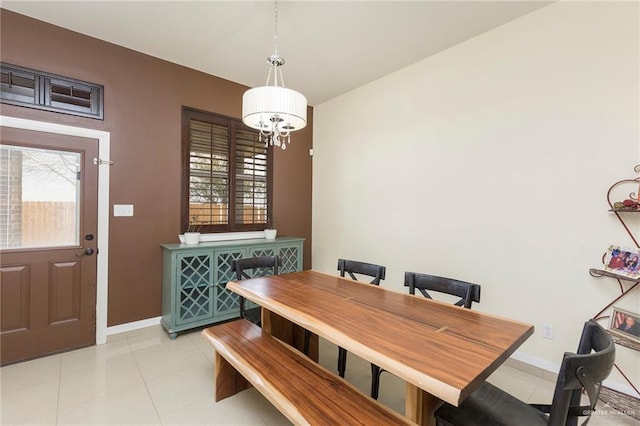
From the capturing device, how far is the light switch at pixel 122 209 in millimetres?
2885

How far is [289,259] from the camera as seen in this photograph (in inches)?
149

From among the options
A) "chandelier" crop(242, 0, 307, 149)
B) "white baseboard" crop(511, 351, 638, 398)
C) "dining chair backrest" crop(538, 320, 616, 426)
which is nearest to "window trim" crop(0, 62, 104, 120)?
"chandelier" crop(242, 0, 307, 149)

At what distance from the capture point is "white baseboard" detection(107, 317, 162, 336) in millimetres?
2879

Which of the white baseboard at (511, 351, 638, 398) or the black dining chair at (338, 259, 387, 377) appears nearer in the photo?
the white baseboard at (511, 351, 638, 398)

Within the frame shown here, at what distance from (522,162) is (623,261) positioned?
37.9 inches

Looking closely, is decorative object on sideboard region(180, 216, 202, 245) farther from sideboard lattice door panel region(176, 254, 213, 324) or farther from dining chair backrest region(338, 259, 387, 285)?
dining chair backrest region(338, 259, 387, 285)

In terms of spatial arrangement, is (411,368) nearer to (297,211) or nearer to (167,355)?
(167,355)

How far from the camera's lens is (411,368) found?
1.03 meters

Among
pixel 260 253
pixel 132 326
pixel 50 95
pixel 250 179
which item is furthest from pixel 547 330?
pixel 50 95

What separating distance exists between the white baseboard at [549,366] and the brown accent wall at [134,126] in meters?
3.63

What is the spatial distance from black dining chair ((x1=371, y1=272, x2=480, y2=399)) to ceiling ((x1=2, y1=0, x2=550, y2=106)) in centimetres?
218

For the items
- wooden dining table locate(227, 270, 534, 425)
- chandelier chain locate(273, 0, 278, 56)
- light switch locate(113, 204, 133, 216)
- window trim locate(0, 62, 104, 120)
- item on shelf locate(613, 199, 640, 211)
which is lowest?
wooden dining table locate(227, 270, 534, 425)

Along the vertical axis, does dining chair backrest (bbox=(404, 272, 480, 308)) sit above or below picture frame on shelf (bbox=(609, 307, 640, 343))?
above

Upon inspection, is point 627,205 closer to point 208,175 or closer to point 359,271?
point 359,271
